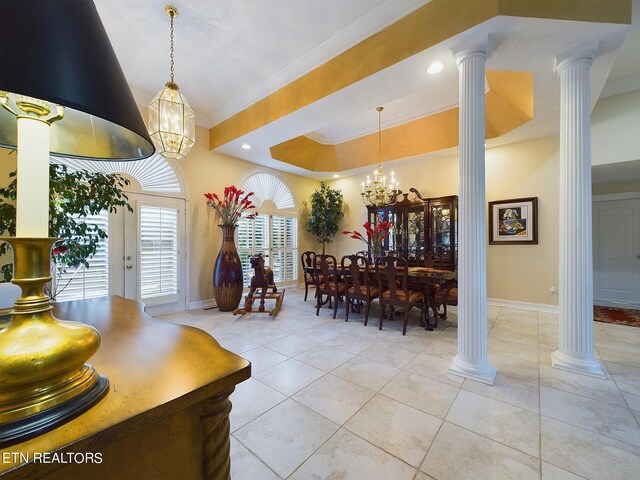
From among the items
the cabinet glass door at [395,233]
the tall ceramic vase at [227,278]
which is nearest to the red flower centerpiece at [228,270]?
the tall ceramic vase at [227,278]

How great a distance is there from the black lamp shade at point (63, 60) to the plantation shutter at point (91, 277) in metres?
3.71

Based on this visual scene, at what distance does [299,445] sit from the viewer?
4.96 ft

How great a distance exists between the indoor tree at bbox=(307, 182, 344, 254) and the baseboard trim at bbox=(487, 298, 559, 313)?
3668 millimetres

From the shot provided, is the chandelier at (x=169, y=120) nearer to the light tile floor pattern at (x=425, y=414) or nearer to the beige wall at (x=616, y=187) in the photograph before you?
the light tile floor pattern at (x=425, y=414)

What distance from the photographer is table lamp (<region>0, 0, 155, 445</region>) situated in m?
0.42

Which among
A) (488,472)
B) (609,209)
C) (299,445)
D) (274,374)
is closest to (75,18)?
(299,445)

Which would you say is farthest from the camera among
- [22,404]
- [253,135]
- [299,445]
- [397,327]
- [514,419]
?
[253,135]

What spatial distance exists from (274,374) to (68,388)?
1999 mm

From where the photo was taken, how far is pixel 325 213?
6445 mm

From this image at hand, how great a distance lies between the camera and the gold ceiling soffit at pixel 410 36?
1987 mm

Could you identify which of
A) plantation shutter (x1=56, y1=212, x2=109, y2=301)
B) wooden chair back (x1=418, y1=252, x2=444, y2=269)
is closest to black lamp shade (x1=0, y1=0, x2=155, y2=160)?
plantation shutter (x1=56, y1=212, x2=109, y2=301)

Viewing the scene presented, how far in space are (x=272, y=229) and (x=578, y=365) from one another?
5089mm

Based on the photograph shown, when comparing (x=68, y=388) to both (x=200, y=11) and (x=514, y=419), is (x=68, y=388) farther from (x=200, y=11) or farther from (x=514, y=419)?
(x=200, y=11)

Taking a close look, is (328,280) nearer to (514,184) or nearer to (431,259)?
(431,259)
